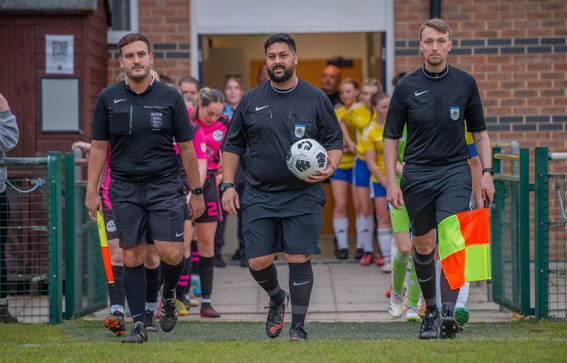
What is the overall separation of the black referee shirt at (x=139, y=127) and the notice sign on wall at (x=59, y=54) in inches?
130

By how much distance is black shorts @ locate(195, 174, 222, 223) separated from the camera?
22.1 ft

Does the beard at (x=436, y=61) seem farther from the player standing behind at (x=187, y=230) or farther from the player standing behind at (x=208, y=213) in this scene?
the player standing behind at (x=208, y=213)

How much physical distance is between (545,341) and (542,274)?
56.4 inches

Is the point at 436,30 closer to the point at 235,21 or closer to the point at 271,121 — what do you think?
the point at 271,121

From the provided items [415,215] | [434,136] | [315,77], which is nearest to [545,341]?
[415,215]

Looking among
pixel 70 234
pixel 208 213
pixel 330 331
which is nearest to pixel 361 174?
pixel 208 213

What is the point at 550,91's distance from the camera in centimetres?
931

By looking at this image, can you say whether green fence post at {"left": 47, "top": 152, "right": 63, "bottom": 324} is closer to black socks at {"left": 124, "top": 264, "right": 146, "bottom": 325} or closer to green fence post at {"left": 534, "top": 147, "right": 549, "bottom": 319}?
black socks at {"left": 124, "top": 264, "right": 146, "bottom": 325}

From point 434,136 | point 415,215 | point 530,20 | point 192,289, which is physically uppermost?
point 530,20

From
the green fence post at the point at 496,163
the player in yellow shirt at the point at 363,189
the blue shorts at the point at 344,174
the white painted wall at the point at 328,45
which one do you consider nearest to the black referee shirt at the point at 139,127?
the green fence post at the point at 496,163

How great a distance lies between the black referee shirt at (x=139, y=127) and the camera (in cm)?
501

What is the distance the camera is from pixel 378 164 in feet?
28.5

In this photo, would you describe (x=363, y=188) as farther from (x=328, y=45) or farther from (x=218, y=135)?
(x=328, y=45)

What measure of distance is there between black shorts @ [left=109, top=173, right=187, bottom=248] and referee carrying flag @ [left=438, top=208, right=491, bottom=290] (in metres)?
1.77
